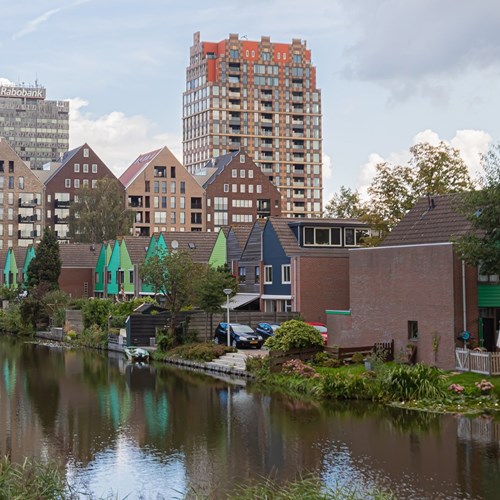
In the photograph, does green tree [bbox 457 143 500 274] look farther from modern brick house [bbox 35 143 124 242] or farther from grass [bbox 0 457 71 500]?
modern brick house [bbox 35 143 124 242]

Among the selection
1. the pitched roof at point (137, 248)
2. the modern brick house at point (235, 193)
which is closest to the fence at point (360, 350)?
the pitched roof at point (137, 248)

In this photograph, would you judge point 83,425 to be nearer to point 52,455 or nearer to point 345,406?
point 52,455

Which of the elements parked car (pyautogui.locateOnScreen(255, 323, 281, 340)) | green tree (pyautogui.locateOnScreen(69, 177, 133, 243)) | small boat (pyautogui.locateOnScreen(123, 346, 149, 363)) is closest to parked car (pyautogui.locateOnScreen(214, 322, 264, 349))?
parked car (pyautogui.locateOnScreen(255, 323, 281, 340))

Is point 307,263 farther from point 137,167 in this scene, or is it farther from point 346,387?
point 137,167

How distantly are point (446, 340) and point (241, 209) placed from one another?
391 feet

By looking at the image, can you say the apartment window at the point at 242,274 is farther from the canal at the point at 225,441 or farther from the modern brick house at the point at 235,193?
the modern brick house at the point at 235,193

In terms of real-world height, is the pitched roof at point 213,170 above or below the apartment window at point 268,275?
above

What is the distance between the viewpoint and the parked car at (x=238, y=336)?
5219 cm

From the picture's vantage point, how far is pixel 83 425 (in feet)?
104

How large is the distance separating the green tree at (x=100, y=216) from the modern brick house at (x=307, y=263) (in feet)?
210

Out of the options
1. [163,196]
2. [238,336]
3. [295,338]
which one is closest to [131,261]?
[238,336]

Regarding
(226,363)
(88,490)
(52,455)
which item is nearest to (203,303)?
(226,363)

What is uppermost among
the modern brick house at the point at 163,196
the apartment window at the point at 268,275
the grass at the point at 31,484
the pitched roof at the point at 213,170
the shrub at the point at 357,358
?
the pitched roof at the point at 213,170

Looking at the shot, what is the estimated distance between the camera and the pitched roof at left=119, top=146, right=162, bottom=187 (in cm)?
15389
